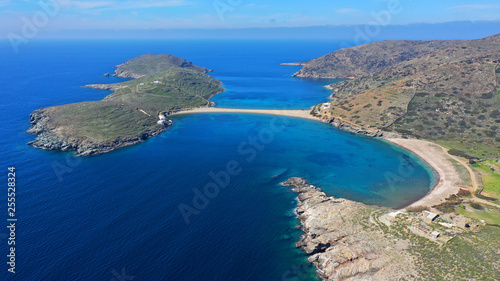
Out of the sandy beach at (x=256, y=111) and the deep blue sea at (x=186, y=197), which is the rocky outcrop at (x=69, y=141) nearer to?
the deep blue sea at (x=186, y=197)

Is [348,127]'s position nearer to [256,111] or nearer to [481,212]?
[256,111]

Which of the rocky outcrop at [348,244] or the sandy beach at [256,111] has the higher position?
the rocky outcrop at [348,244]

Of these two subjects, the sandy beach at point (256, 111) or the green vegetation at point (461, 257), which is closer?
the green vegetation at point (461, 257)

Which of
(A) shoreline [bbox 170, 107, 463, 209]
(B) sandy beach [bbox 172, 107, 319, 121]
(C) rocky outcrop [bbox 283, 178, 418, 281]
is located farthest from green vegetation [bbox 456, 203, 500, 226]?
(B) sandy beach [bbox 172, 107, 319, 121]

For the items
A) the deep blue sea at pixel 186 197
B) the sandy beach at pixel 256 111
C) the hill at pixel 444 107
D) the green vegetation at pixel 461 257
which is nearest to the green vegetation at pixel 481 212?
the green vegetation at pixel 461 257

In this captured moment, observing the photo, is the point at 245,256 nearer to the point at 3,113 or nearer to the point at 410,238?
the point at 410,238

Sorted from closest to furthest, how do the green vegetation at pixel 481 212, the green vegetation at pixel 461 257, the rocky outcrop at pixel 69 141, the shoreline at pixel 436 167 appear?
1. the green vegetation at pixel 461 257
2. the green vegetation at pixel 481 212
3. the shoreline at pixel 436 167
4. the rocky outcrop at pixel 69 141

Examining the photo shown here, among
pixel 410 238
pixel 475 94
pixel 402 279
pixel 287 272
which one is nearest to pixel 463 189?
pixel 410 238
